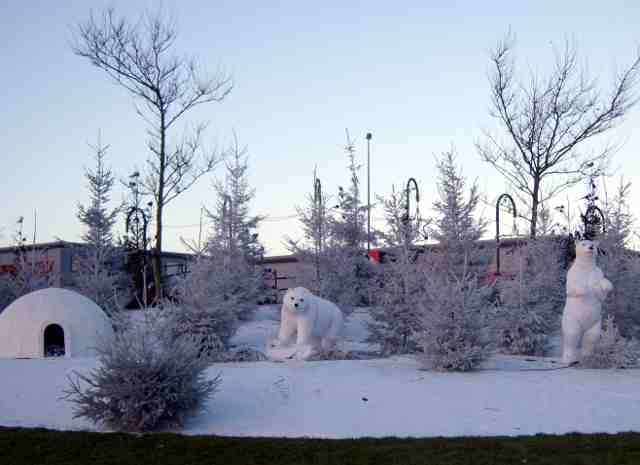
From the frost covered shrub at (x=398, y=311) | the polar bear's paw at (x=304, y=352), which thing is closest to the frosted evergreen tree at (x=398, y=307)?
the frost covered shrub at (x=398, y=311)

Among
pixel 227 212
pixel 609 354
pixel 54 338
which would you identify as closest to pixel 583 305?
pixel 609 354

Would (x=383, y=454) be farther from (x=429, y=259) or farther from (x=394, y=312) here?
(x=429, y=259)

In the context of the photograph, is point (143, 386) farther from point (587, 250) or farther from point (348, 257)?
point (348, 257)

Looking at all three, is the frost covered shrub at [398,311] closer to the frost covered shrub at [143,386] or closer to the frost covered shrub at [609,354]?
the frost covered shrub at [609,354]

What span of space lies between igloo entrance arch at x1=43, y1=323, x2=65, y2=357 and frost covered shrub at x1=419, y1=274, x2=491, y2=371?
24.1 feet

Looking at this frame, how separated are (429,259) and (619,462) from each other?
33.1ft

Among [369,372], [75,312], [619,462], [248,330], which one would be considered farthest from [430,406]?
[248,330]

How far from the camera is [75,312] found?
14.1m

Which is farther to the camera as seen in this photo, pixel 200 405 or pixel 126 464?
pixel 200 405

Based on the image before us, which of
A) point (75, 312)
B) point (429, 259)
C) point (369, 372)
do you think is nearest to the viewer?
point (369, 372)

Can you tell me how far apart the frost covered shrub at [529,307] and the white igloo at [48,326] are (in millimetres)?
7393

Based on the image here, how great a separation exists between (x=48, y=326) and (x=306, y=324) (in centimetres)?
520

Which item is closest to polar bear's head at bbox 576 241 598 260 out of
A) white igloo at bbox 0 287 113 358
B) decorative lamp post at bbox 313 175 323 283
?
white igloo at bbox 0 287 113 358

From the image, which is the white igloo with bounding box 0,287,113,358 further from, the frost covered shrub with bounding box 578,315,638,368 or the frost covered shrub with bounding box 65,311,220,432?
the frost covered shrub with bounding box 578,315,638,368
